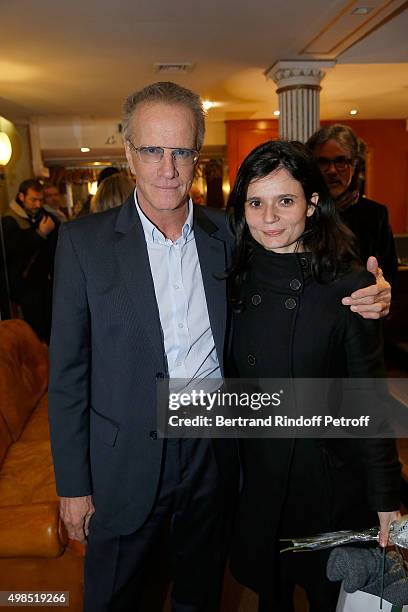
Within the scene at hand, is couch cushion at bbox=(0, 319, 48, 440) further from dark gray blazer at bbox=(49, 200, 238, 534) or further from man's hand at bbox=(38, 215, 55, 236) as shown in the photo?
man's hand at bbox=(38, 215, 55, 236)

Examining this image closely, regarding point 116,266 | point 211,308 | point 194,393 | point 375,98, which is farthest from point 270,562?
point 375,98

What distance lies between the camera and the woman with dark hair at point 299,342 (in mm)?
1147

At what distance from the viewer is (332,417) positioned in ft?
4.00

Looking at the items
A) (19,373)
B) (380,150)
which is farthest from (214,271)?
(380,150)

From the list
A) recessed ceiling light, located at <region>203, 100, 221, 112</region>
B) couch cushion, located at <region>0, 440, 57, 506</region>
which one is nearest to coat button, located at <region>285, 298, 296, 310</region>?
couch cushion, located at <region>0, 440, 57, 506</region>

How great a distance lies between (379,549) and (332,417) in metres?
0.32

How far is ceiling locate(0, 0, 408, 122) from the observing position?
3.08 meters

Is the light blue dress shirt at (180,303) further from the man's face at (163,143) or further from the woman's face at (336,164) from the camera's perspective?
the woman's face at (336,164)

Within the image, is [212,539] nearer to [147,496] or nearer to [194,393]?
[147,496]

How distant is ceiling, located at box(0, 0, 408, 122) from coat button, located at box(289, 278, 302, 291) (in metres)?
2.47

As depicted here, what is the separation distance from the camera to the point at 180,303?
1.28 metres

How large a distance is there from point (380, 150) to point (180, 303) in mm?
8296

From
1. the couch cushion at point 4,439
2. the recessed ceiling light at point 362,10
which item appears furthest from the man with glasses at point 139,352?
the recessed ceiling light at point 362,10

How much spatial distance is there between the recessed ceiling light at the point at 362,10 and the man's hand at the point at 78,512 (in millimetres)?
3347
